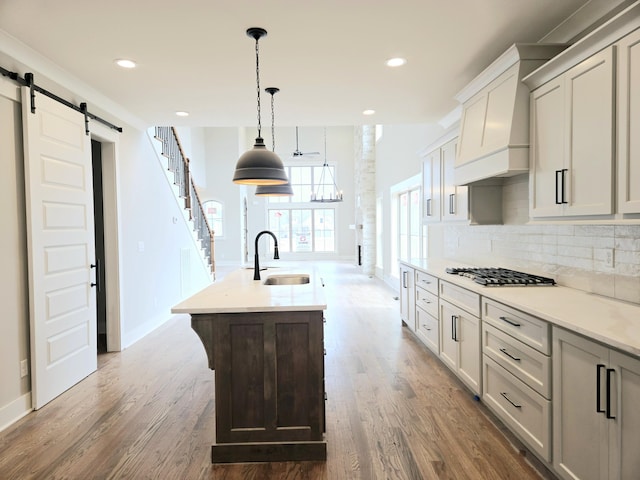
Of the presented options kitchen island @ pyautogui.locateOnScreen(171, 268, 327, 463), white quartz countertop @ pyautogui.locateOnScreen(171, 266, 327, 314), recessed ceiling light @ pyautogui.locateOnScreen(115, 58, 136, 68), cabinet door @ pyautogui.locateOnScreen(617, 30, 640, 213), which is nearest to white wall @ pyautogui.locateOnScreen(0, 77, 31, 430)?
recessed ceiling light @ pyautogui.locateOnScreen(115, 58, 136, 68)

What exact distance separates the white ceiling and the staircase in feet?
5.81

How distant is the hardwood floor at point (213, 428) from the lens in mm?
2316

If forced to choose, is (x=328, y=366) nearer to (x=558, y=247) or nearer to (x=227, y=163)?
(x=558, y=247)

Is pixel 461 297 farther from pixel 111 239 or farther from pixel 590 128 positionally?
pixel 111 239

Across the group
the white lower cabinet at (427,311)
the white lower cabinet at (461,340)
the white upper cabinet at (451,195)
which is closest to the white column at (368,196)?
the white upper cabinet at (451,195)

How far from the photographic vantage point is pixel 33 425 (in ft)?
9.38

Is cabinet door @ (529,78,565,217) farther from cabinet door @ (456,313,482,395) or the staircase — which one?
the staircase

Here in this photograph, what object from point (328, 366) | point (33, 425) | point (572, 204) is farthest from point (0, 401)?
point (572, 204)

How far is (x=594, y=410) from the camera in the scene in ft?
5.78

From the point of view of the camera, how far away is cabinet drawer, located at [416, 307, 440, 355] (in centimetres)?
389

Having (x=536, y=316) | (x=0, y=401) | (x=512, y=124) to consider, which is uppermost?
(x=512, y=124)

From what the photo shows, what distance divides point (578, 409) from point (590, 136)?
140 cm

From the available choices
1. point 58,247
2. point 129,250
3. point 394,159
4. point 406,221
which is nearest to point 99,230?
point 129,250

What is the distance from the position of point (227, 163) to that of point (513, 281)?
12.9 metres
